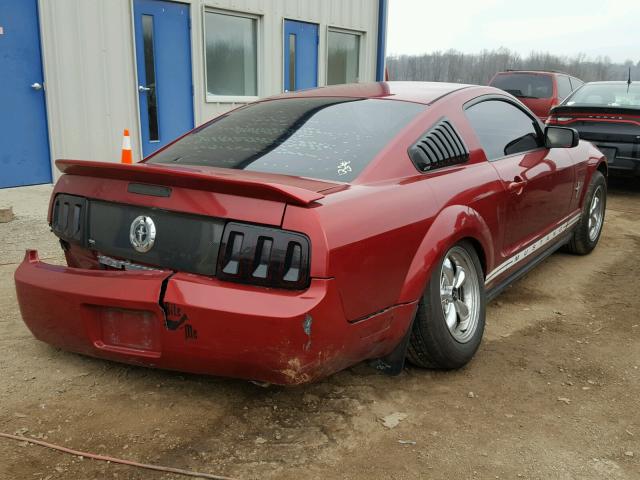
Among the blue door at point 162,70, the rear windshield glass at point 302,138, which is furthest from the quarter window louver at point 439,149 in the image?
the blue door at point 162,70

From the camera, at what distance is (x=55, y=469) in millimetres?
2164

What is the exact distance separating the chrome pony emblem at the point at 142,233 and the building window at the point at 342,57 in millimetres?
9066

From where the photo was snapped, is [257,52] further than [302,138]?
Yes

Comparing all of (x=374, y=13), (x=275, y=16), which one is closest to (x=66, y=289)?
(x=275, y=16)

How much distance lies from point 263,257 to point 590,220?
12.7 ft

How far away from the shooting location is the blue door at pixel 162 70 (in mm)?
7758

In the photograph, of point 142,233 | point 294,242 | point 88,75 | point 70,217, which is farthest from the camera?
point 88,75

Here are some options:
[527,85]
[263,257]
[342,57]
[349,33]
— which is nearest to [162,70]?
[342,57]

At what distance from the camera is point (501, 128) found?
3.70 metres

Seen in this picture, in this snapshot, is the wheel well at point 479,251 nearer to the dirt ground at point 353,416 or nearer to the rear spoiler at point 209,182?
the dirt ground at point 353,416

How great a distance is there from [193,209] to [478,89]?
2100mm

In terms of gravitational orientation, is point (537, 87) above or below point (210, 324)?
above

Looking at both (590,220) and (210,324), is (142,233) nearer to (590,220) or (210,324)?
(210,324)

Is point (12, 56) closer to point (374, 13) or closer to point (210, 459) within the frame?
point (210, 459)
